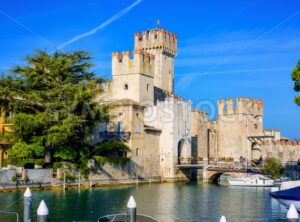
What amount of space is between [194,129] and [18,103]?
23446 mm

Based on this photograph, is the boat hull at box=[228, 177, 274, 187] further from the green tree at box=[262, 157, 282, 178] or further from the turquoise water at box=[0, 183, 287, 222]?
the turquoise water at box=[0, 183, 287, 222]

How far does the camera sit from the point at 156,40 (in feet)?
195

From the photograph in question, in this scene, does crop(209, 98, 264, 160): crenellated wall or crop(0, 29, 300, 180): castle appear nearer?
crop(0, 29, 300, 180): castle

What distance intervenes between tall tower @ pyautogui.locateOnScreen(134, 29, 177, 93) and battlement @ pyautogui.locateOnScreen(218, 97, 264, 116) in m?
7.64

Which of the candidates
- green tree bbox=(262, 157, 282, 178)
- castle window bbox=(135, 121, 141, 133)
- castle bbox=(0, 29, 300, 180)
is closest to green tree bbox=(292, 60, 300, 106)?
castle bbox=(0, 29, 300, 180)

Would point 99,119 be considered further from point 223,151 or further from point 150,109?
point 223,151

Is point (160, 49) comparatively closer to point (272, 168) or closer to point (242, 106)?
point (242, 106)

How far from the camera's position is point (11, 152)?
33.1 m

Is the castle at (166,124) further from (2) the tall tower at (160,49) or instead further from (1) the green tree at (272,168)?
(1) the green tree at (272,168)

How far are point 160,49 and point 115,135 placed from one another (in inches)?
775

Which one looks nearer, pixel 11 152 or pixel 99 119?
pixel 11 152

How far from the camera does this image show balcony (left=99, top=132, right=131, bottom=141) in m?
41.6

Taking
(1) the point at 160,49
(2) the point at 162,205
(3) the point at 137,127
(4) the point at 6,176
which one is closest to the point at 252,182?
(3) the point at 137,127

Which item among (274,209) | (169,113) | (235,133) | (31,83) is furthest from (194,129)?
(274,209)
